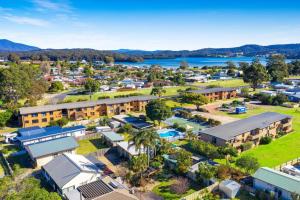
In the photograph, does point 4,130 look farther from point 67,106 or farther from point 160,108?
point 160,108

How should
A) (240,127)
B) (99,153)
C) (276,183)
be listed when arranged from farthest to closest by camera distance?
(240,127) → (99,153) → (276,183)

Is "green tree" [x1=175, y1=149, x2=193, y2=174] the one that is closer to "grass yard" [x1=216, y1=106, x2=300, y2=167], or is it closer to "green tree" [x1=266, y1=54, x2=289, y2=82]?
"grass yard" [x1=216, y1=106, x2=300, y2=167]

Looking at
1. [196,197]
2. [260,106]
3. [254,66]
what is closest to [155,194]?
[196,197]

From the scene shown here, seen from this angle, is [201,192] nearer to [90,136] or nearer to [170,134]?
[170,134]

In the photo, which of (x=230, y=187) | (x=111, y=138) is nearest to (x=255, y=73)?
(x=111, y=138)

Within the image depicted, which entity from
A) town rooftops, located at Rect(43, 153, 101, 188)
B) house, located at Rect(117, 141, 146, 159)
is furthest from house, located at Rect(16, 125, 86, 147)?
house, located at Rect(117, 141, 146, 159)
